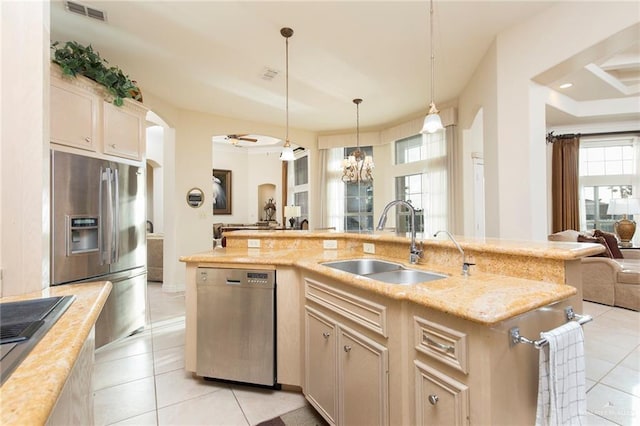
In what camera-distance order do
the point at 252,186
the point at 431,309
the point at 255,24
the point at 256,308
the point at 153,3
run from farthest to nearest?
the point at 252,186 < the point at 255,24 < the point at 153,3 < the point at 256,308 < the point at 431,309

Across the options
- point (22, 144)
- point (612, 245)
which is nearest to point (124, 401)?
point (22, 144)

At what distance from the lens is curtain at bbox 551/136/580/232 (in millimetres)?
5539

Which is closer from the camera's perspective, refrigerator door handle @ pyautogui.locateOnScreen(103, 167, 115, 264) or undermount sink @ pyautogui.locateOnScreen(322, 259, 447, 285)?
undermount sink @ pyautogui.locateOnScreen(322, 259, 447, 285)

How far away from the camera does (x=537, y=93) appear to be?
2.83m

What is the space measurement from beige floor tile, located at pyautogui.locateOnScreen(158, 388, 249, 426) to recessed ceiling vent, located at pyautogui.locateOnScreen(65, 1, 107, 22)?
3.22 m

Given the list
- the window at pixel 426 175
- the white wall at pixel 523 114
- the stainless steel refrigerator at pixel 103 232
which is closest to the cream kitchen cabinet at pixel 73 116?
the stainless steel refrigerator at pixel 103 232

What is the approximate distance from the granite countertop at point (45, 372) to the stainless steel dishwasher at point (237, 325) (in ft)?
3.74

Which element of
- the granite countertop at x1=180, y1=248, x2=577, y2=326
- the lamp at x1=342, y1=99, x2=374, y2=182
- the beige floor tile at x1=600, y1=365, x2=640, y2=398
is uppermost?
the lamp at x1=342, y1=99, x2=374, y2=182

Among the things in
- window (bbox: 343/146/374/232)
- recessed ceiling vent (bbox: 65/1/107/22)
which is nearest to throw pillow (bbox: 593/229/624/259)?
window (bbox: 343/146/374/232)

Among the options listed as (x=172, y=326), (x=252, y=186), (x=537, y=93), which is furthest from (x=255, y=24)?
(x=252, y=186)

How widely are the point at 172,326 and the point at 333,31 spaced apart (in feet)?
11.8

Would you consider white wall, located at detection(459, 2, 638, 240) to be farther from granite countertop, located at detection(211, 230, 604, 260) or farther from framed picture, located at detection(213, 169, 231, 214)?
framed picture, located at detection(213, 169, 231, 214)

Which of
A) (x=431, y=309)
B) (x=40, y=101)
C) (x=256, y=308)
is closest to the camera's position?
(x=431, y=309)

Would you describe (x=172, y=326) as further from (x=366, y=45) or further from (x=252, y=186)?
(x=252, y=186)
